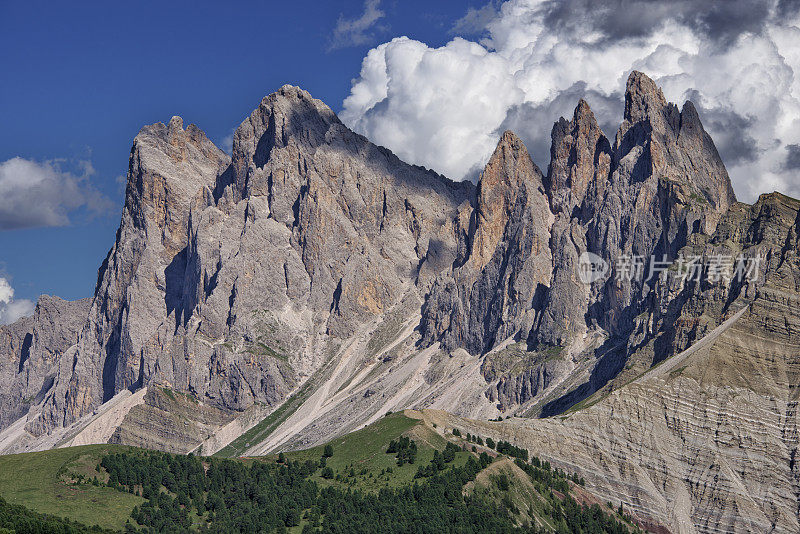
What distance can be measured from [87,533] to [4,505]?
1440 cm

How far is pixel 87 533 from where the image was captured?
199375mm

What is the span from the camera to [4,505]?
198 m

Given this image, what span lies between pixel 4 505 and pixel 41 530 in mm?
15449

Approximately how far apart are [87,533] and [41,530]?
14649 mm

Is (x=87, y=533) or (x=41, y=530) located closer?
(x=41, y=530)

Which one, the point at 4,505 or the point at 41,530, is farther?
the point at 4,505

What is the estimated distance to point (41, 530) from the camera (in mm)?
185625
